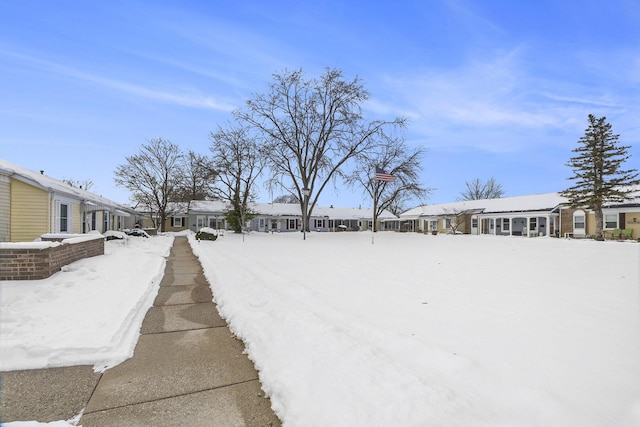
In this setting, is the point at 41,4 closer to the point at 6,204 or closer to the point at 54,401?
the point at 54,401

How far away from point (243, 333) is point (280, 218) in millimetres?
43616

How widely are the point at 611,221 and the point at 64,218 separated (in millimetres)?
34982

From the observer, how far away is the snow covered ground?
88.9 inches

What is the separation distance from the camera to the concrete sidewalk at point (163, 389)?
234cm

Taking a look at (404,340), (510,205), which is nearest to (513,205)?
(510,205)

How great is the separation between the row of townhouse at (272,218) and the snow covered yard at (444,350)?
3479cm

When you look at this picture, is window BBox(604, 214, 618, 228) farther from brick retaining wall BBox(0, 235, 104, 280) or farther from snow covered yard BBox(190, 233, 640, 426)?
brick retaining wall BBox(0, 235, 104, 280)

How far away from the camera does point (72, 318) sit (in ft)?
14.1

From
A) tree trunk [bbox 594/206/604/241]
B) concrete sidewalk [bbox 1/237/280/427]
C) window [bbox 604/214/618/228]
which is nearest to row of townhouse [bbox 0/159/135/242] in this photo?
concrete sidewalk [bbox 1/237/280/427]

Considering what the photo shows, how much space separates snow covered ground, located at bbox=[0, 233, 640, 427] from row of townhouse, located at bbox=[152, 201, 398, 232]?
3377 cm

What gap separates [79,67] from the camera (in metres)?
10.4

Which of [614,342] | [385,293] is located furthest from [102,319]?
[614,342]

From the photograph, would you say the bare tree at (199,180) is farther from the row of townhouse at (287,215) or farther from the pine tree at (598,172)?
the pine tree at (598,172)

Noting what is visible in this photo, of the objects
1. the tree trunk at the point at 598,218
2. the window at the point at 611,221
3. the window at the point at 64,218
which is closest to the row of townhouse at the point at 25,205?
the window at the point at 64,218
